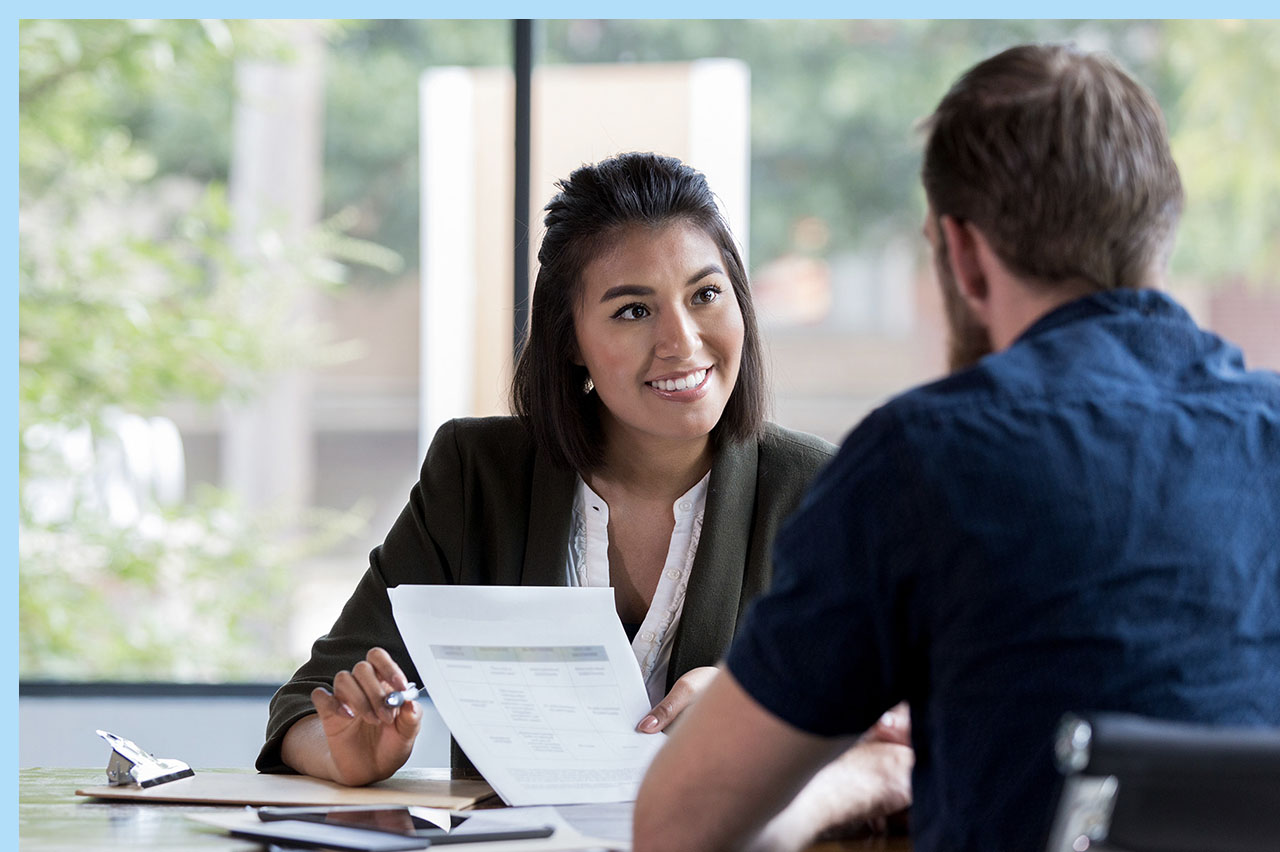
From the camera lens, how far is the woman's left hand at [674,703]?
1.42 meters

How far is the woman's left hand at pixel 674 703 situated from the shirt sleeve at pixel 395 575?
432 millimetres

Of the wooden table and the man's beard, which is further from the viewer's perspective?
the wooden table

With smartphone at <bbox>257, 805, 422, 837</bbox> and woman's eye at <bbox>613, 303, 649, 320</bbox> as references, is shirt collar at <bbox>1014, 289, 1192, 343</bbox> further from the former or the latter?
woman's eye at <bbox>613, 303, 649, 320</bbox>

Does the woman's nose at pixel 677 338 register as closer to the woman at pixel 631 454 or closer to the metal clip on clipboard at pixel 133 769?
the woman at pixel 631 454

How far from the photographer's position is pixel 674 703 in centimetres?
145

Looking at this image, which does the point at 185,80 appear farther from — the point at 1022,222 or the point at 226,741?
the point at 1022,222

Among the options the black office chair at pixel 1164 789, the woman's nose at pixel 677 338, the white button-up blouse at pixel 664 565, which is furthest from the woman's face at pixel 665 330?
the black office chair at pixel 1164 789

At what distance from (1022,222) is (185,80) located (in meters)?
3.80

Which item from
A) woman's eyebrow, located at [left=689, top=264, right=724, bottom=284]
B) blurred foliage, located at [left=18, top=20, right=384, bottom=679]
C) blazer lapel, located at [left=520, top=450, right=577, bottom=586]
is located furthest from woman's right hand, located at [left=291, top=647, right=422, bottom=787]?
blurred foliage, located at [left=18, top=20, right=384, bottom=679]

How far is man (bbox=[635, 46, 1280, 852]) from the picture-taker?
856mm

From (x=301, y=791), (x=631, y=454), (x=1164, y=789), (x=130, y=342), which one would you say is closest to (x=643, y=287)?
(x=631, y=454)

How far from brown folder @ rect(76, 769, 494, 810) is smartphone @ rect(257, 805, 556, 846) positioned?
0.05 meters

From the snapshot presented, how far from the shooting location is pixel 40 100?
12.8ft

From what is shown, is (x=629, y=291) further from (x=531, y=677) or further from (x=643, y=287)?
(x=531, y=677)
